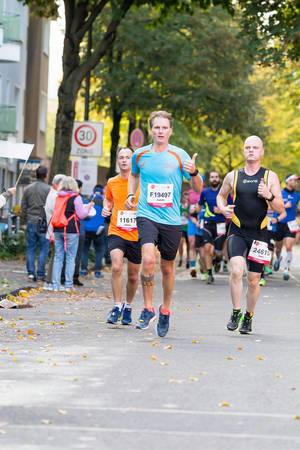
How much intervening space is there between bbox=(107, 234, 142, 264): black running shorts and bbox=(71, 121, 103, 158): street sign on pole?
15496mm

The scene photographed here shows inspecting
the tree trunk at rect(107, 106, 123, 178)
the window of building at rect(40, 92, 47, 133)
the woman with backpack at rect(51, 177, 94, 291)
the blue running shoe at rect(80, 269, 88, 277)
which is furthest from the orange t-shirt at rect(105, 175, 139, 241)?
the window of building at rect(40, 92, 47, 133)

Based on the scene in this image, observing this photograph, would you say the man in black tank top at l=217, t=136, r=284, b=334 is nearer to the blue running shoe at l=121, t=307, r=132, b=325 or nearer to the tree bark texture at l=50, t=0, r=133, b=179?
the blue running shoe at l=121, t=307, r=132, b=325

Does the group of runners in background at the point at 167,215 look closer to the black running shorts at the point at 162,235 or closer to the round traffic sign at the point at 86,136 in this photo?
the black running shorts at the point at 162,235

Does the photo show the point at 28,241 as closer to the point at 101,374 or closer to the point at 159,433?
the point at 101,374

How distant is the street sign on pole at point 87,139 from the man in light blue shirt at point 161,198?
658 inches

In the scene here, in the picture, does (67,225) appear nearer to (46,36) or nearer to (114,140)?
(114,140)

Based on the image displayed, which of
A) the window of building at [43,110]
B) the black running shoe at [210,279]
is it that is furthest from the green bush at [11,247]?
the window of building at [43,110]

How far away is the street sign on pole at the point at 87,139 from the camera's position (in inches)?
1171

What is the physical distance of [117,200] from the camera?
568 inches

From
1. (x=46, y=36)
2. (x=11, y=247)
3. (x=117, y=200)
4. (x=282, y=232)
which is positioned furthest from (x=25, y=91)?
(x=117, y=200)

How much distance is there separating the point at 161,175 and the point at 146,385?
12.1ft

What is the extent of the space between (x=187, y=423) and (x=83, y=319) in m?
7.74

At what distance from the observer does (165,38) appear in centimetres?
4403

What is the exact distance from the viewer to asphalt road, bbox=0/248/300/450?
7438 millimetres
